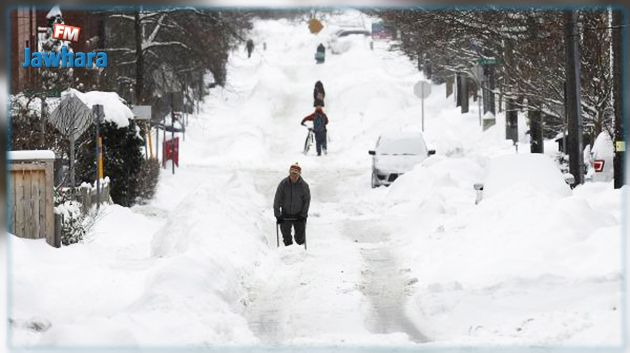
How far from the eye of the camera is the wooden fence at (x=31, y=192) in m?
16.3

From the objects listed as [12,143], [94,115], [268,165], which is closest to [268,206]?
[94,115]

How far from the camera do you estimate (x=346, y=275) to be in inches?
640

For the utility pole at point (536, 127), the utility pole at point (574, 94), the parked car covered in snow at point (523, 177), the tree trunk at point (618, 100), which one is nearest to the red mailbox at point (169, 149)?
the utility pole at point (536, 127)

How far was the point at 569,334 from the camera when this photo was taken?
37.8 feet

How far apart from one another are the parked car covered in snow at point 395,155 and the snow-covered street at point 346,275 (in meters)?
2.96

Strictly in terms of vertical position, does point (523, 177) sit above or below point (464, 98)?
below

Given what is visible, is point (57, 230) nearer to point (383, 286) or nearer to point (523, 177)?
point (383, 286)

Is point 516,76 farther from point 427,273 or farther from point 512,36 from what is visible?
point 427,273

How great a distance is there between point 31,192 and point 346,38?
86150 millimetres

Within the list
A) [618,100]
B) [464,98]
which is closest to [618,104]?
[618,100]

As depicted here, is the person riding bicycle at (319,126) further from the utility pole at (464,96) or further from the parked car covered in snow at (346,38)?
the parked car covered in snow at (346,38)

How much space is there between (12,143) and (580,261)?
1088cm

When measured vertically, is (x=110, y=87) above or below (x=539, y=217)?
above

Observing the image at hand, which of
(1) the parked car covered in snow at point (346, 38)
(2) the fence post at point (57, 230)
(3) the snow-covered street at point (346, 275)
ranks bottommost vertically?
(3) the snow-covered street at point (346, 275)
